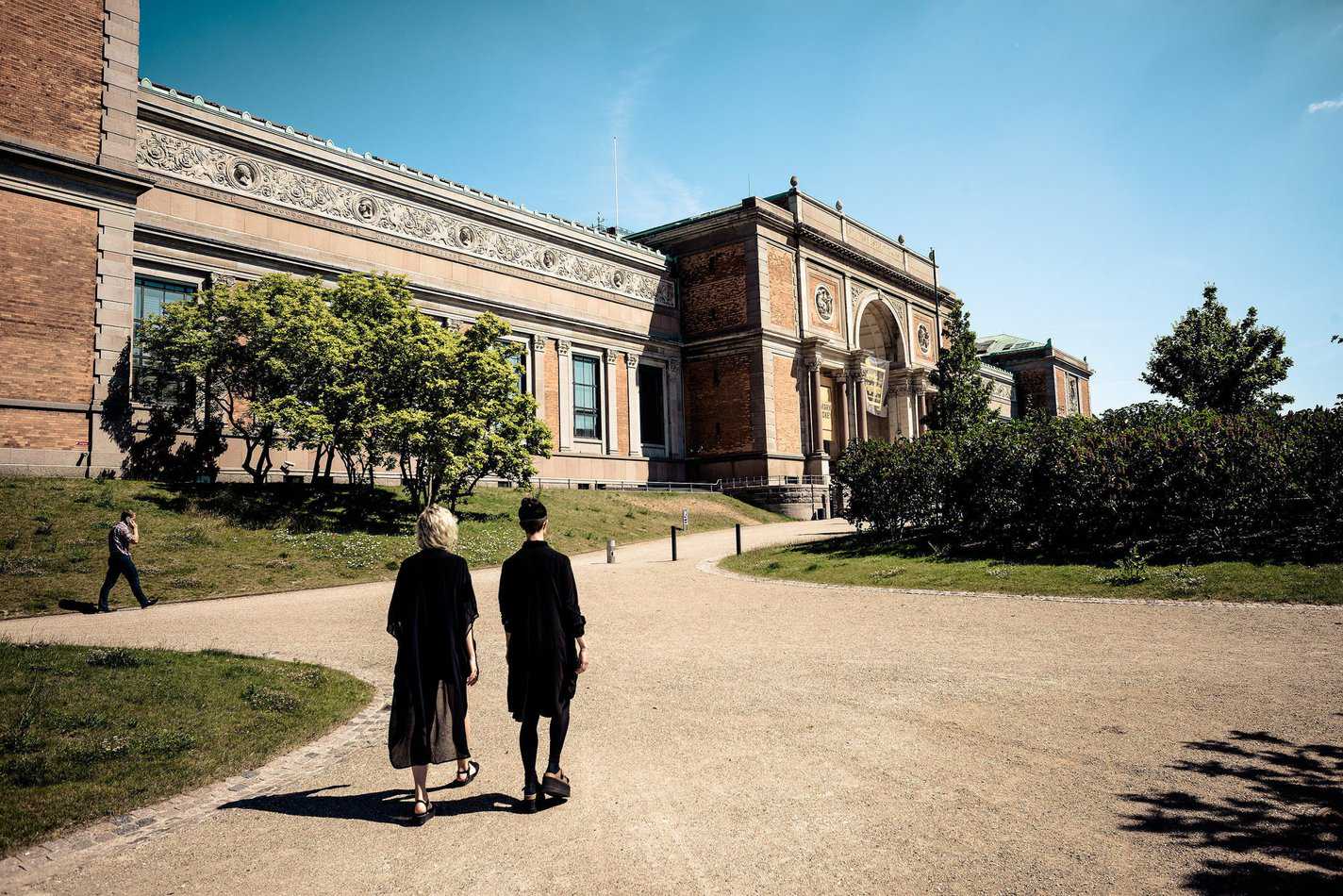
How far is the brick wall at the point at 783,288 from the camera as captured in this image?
147 feet

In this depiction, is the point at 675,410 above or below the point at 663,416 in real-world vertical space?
above

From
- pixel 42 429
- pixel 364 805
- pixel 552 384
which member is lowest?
pixel 364 805

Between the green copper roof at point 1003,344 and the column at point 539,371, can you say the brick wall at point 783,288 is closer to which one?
the column at point 539,371

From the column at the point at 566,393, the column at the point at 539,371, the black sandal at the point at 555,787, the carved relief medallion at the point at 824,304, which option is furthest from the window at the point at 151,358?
the carved relief medallion at the point at 824,304

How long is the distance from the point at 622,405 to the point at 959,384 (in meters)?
17.6

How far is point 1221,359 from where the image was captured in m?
46.2

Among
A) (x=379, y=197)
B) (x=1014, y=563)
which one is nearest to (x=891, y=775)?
(x=1014, y=563)

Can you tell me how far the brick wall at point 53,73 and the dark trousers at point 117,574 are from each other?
14450mm

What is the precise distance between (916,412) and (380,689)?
167 feet

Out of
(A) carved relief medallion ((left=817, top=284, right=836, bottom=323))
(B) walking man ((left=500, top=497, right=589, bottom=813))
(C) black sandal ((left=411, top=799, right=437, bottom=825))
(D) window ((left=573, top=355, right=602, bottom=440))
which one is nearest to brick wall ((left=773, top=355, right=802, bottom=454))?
(A) carved relief medallion ((left=817, top=284, right=836, bottom=323))

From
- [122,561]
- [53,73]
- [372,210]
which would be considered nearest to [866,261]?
[372,210]

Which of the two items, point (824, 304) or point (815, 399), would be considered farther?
point (824, 304)

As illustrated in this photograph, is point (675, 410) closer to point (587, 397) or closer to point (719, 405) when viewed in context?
point (719, 405)

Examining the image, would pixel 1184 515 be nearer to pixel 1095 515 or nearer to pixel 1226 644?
pixel 1095 515
